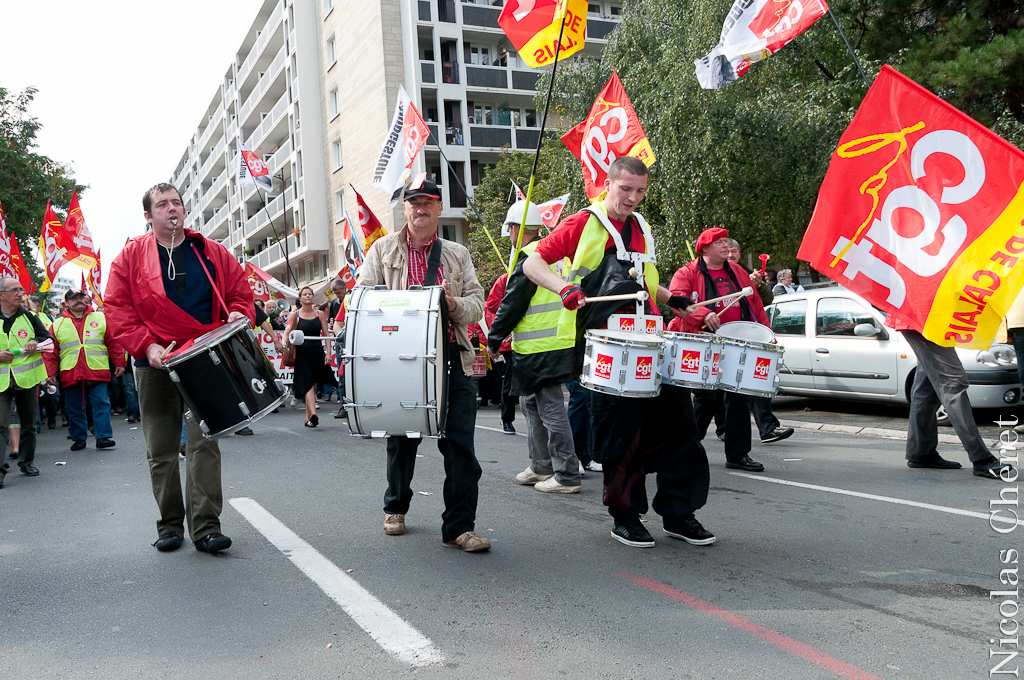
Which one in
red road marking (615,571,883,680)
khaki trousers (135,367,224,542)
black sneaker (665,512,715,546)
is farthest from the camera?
khaki trousers (135,367,224,542)

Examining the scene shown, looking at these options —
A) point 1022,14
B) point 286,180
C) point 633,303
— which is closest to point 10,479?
point 633,303

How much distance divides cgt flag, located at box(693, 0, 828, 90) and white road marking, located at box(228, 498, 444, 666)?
6130 mm

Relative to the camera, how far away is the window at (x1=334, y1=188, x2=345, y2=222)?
41.2 m

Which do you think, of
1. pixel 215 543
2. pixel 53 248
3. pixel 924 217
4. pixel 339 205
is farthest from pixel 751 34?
pixel 339 205

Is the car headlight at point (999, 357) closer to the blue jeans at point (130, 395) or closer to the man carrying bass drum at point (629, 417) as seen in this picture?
the man carrying bass drum at point (629, 417)

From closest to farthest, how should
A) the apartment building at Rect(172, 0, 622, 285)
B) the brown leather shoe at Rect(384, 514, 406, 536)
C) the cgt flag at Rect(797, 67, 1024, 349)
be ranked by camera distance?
the brown leather shoe at Rect(384, 514, 406, 536) → the cgt flag at Rect(797, 67, 1024, 349) → the apartment building at Rect(172, 0, 622, 285)

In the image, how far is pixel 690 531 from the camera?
471 cm

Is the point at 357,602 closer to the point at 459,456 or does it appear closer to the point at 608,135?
the point at 459,456

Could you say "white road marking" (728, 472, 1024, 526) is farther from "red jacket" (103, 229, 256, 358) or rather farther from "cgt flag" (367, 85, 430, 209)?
"cgt flag" (367, 85, 430, 209)

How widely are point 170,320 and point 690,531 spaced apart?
3092mm

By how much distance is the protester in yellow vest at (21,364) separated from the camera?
8297 millimetres

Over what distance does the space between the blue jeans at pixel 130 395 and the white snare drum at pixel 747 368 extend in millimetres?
11374

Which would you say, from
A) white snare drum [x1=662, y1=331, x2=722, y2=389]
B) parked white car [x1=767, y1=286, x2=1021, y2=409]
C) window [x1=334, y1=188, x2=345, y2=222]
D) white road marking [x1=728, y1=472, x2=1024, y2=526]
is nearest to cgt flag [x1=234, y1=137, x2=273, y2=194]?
window [x1=334, y1=188, x2=345, y2=222]

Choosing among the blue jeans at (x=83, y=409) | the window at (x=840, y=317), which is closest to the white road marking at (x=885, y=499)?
the window at (x=840, y=317)
